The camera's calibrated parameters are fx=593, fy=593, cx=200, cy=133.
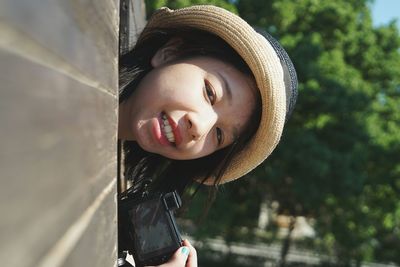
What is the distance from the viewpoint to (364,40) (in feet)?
40.7

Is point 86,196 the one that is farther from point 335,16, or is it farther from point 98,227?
point 335,16

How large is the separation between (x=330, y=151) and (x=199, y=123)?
366 inches

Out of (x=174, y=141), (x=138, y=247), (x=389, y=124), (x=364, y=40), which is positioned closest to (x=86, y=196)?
(x=138, y=247)

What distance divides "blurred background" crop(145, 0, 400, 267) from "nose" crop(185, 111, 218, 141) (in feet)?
23.4

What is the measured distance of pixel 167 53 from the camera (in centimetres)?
143

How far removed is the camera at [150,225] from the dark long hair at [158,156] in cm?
28

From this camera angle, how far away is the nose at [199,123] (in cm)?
123

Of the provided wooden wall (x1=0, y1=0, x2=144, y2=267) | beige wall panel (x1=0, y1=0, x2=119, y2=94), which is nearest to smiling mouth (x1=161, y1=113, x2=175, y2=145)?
beige wall panel (x1=0, y1=0, x2=119, y2=94)

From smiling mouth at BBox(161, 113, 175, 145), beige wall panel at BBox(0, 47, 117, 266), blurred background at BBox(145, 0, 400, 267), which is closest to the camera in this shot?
beige wall panel at BBox(0, 47, 117, 266)

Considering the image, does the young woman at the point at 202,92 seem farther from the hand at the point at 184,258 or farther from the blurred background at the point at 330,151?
the blurred background at the point at 330,151

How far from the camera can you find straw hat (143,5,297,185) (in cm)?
132

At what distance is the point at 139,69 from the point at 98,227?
0.95 m

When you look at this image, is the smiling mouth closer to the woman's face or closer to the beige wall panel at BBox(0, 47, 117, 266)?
the woman's face

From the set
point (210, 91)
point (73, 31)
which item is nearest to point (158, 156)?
point (210, 91)
